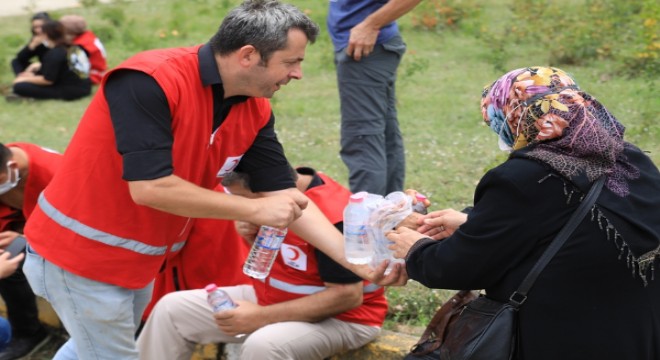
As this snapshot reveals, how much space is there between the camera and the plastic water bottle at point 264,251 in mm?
3518

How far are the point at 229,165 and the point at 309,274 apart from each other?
0.69 meters

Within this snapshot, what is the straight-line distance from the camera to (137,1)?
44.2ft

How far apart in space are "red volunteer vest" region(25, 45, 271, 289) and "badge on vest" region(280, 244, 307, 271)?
1.87 ft

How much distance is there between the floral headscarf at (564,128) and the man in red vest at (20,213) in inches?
98.2

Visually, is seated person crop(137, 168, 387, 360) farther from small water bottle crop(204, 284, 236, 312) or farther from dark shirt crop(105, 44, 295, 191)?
dark shirt crop(105, 44, 295, 191)

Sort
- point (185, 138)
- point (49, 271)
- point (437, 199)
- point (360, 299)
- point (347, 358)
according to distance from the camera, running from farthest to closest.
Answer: point (437, 199), point (347, 358), point (360, 299), point (49, 271), point (185, 138)

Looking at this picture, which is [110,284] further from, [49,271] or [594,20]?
[594,20]

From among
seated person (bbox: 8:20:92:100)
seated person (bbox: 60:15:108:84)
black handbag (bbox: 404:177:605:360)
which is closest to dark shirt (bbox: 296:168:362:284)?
black handbag (bbox: 404:177:605:360)

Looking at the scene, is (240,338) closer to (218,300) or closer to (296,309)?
(218,300)

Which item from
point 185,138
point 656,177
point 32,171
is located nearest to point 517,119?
point 656,177

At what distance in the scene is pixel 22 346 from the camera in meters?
4.75

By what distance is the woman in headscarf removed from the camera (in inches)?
102

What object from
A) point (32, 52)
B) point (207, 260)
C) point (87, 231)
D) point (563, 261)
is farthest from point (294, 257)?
point (32, 52)

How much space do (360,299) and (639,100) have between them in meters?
4.27
